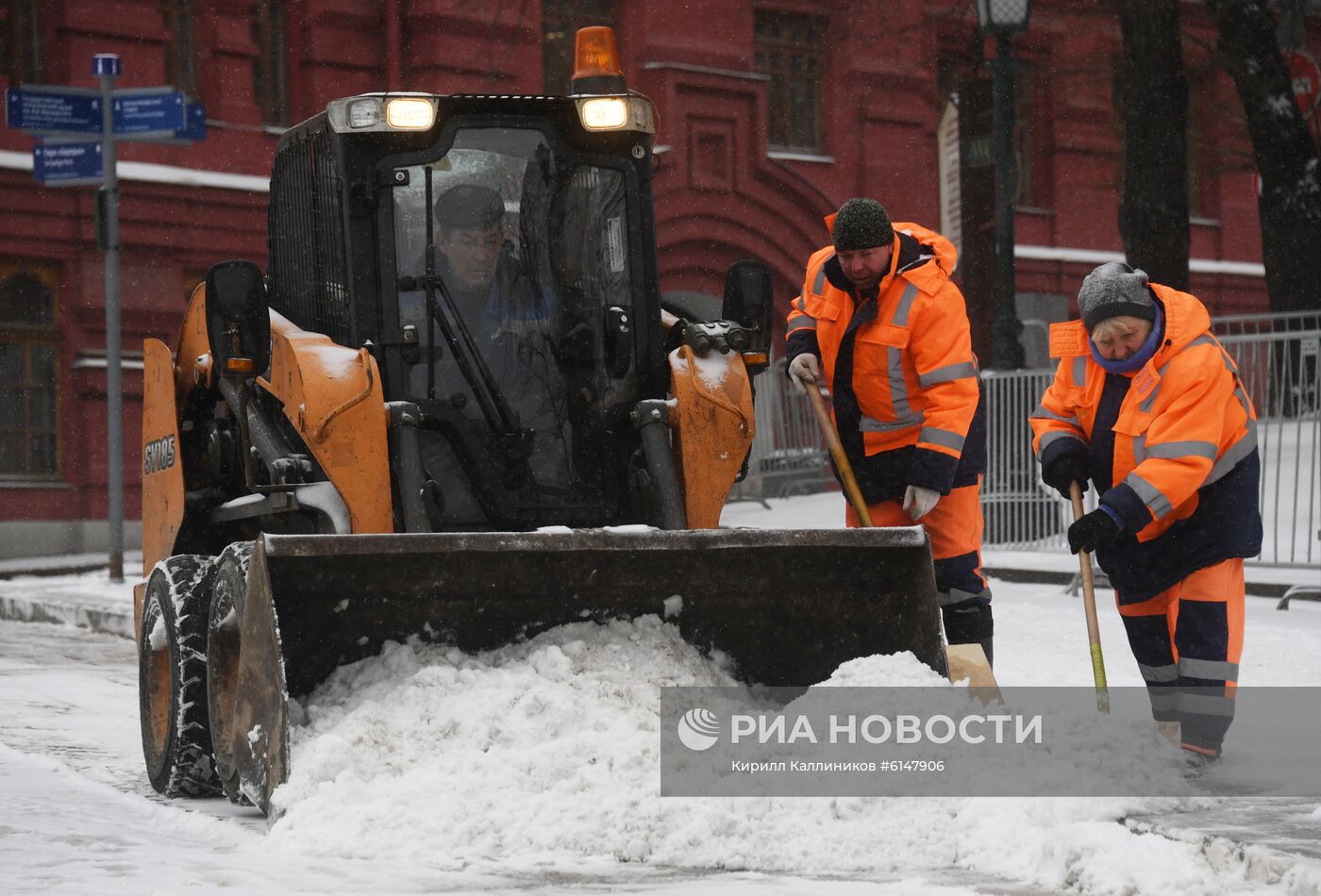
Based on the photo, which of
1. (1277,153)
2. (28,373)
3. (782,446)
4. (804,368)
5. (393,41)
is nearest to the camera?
(804,368)

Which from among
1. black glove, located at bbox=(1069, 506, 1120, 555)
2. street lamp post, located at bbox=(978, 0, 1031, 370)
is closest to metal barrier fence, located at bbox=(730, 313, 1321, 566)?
street lamp post, located at bbox=(978, 0, 1031, 370)

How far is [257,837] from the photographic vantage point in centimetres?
488

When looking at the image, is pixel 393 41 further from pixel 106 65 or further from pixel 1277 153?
pixel 1277 153

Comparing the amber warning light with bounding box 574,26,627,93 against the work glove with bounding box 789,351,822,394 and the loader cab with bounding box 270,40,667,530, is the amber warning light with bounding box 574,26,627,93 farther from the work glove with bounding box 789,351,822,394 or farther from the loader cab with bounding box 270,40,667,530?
the work glove with bounding box 789,351,822,394

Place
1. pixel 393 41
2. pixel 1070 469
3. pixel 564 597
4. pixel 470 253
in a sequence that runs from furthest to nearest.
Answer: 1. pixel 393 41
2. pixel 470 253
3. pixel 1070 469
4. pixel 564 597

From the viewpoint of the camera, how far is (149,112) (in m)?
13.3

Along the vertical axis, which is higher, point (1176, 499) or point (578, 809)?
point (1176, 499)

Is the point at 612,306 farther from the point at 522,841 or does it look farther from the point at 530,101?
the point at 522,841

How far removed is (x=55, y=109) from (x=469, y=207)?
7.99 metres

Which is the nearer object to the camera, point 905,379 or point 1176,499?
point 1176,499

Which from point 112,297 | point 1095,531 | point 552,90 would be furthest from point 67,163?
point 1095,531

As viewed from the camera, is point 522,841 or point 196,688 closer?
point 522,841

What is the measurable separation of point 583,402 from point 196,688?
4.90 feet

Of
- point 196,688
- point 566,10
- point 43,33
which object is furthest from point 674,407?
point 566,10
